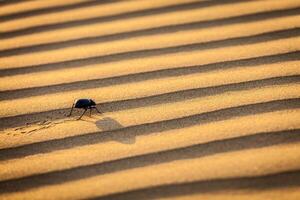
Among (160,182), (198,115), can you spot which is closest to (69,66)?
(198,115)

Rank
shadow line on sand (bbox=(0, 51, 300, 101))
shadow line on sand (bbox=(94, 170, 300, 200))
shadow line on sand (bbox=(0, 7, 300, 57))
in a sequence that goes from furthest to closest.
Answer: shadow line on sand (bbox=(0, 7, 300, 57))
shadow line on sand (bbox=(0, 51, 300, 101))
shadow line on sand (bbox=(94, 170, 300, 200))

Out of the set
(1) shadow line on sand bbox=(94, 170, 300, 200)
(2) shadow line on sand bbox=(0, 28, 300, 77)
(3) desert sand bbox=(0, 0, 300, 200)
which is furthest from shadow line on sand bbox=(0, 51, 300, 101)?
(1) shadow line on sand bbox=(94, 170, 300, 200)

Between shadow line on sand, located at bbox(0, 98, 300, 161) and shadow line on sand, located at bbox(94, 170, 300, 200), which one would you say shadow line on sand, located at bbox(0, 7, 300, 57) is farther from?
shadow line on sand, located at bbox(94, 170, 300, 200)

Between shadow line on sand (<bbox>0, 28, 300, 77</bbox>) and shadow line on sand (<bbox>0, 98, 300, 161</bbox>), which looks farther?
shadow line on sand (<bbox>0, 28, 300, 77</bbox>)

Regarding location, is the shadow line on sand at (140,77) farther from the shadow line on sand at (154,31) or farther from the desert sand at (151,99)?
the shadow line on sand at (154,31)

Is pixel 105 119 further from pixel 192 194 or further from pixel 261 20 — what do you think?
pixel 261 20

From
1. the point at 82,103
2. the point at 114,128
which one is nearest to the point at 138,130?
the point at 114,128

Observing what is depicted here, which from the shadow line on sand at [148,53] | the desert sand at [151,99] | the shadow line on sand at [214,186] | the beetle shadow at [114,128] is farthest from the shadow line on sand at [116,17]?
the shadow line on sand at [214,186]
